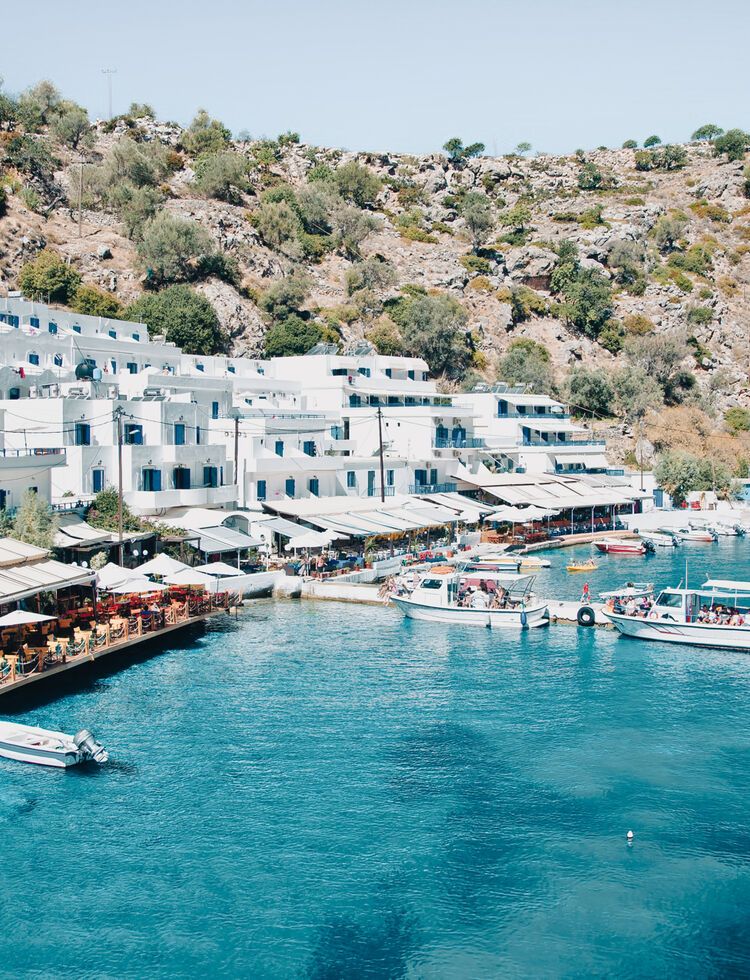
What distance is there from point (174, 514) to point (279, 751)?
27.0m

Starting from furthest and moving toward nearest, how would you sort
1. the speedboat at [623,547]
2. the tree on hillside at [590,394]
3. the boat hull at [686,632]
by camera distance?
the tree on hillside at [590,394], the speedboat at [623,547], the boat hull at [686,632]

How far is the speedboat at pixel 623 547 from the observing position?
72125mm

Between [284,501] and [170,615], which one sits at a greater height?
[284,501]

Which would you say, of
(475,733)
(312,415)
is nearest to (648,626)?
(475,733)

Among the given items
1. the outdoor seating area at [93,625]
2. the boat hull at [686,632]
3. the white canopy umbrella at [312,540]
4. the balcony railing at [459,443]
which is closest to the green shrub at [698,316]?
the balcony railing at [459,443]

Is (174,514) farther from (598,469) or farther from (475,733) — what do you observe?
(598,469)

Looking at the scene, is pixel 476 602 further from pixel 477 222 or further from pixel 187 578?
pixel 477 222

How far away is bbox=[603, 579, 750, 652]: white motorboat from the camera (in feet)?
141

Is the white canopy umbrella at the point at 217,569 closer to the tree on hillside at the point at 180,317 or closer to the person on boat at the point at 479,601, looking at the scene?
the person on boat at the point at 479,601

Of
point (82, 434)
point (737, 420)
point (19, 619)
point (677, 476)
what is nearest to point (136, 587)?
point (19, 619)

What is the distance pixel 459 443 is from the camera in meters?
81.4

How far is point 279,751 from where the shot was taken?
29.6m

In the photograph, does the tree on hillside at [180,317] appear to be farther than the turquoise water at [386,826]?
Yes

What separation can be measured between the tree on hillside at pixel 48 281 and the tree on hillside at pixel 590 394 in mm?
57294
